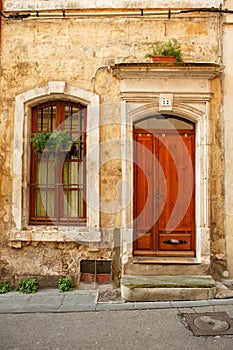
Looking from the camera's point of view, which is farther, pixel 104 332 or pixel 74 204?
pixel 74 204

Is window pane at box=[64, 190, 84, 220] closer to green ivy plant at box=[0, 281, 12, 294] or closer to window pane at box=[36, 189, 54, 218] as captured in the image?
window pane at box=[36, 189, 54, 218]

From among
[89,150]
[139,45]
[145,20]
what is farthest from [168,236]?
[145,20]

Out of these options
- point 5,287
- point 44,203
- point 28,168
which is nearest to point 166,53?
point 28,168

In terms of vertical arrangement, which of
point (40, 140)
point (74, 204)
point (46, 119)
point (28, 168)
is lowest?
point (74, 204)

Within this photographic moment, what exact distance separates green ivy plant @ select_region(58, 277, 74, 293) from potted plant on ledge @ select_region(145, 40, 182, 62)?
413cm

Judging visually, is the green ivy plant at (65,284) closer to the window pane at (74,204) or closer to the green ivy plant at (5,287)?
the green ivy plant at (5,287)

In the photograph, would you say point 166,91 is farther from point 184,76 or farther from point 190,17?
point 190,17

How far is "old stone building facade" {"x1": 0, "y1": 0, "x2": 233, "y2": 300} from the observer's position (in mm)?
5500

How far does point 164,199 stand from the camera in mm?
5699

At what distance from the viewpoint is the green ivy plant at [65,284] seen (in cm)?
534

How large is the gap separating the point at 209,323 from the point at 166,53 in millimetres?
4339

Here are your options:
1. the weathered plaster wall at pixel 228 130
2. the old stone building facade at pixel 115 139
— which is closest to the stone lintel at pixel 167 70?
the old stone building facade at pixel 115 139

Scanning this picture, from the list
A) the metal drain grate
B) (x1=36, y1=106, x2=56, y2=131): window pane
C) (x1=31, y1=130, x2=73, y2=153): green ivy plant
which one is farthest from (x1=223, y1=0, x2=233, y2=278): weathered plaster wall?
(x1=36, y1=106, x2=56, y2=131): window pane

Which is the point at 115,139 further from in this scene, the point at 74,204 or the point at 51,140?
the point at 74,204
